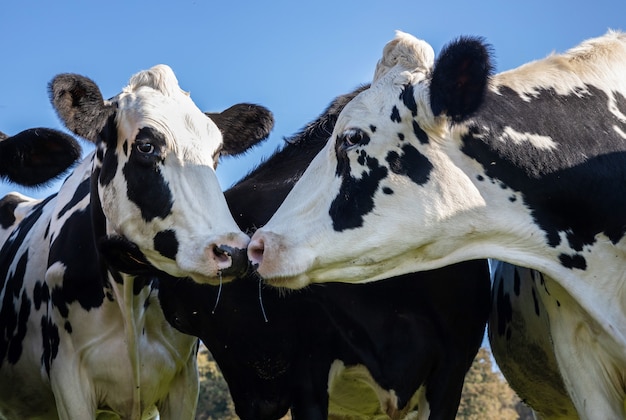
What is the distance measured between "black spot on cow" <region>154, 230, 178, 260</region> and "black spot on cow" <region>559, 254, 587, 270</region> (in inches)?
89.5

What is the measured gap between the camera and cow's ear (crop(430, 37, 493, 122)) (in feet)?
18.2

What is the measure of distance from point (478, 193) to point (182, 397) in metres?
3.33

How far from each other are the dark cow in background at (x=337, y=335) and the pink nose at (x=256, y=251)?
96cm

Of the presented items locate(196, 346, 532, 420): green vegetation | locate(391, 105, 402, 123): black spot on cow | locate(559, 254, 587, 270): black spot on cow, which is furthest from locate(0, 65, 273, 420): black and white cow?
locate(196, 346, 532, 420): green vegetation

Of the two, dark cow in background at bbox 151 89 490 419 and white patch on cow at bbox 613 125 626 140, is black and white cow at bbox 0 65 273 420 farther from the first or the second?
white patch on cow at bbox 613 125 626 140

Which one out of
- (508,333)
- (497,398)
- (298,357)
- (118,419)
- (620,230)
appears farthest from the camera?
(497,398)

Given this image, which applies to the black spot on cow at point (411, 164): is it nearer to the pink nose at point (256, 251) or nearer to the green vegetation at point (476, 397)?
the pink nose at point (256, 251)

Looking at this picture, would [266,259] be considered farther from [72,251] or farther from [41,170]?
Result: [41,170]

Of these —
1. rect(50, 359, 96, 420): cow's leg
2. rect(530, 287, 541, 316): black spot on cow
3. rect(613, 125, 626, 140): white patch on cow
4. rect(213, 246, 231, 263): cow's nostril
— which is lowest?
rect(50, 359, 96, 420): cow's leg

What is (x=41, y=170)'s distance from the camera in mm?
8375

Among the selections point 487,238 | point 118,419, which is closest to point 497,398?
point 118,419

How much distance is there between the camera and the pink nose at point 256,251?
5699mm

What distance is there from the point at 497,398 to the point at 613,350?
2783 centimetres

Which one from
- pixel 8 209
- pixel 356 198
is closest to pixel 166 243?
pixel 356 198
